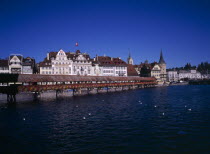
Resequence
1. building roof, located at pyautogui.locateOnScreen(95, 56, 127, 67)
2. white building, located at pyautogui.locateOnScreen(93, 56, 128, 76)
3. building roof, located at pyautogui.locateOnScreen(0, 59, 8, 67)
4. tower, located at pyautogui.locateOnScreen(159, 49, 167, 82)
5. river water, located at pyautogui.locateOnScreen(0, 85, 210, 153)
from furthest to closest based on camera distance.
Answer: tower, located at pyautogui.locateOnScreen(159, 49, 167, 82), building roof, located at pyautogui.locateOnScreen(95, 56, 127, 67), white building, located at pyautogui.locateOnScreen(93, 56, 128, 76), building roof, located at pyautogui.locateOnScreen(0, 59, 8, 67), river water, located at pyautogui.locateOnScreen(0, 85, 210, 153)

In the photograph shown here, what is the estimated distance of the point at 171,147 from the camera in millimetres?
15898

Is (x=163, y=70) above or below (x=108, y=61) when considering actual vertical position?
below

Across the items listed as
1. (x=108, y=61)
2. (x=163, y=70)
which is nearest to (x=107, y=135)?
(x=108, y=61)

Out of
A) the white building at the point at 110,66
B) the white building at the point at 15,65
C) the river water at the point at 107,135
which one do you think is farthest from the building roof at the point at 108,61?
the river water at the point at 107,135

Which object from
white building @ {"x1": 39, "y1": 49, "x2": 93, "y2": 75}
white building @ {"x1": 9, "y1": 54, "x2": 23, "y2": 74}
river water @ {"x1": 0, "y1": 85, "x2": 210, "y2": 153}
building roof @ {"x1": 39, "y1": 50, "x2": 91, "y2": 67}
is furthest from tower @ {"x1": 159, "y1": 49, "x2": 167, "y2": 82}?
river water @ {"x1": 0, "y1": 85, "x2": 210, "y2": 153}

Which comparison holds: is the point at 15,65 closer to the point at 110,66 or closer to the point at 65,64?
the point at 65,64

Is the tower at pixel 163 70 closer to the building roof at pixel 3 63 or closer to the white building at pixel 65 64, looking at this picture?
the white building at pixel 65 64

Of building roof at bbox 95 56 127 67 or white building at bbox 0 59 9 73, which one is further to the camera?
building roof at bbox 95 56 127 67

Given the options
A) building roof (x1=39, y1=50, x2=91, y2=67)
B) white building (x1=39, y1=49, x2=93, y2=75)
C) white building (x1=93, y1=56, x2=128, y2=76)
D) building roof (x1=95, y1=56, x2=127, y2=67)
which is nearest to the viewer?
white building (x1=39, y1=49, x2=93, y2=75)

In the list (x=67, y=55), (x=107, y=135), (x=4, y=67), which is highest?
(x=67, y=55)

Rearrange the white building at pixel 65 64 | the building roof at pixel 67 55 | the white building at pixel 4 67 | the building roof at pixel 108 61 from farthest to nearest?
the building roof at pixel 108 61 → the building roof at pixel 67 55 → the white building at pixel 65 64 → the white building at pixel 4 67

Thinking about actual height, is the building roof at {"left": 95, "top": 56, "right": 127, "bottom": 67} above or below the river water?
above

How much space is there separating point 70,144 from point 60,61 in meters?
85.5

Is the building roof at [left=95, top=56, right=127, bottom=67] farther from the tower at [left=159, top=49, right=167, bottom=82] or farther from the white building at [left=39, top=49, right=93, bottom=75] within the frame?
the tower at [left=159, top=49, right=167, bottom=82]
